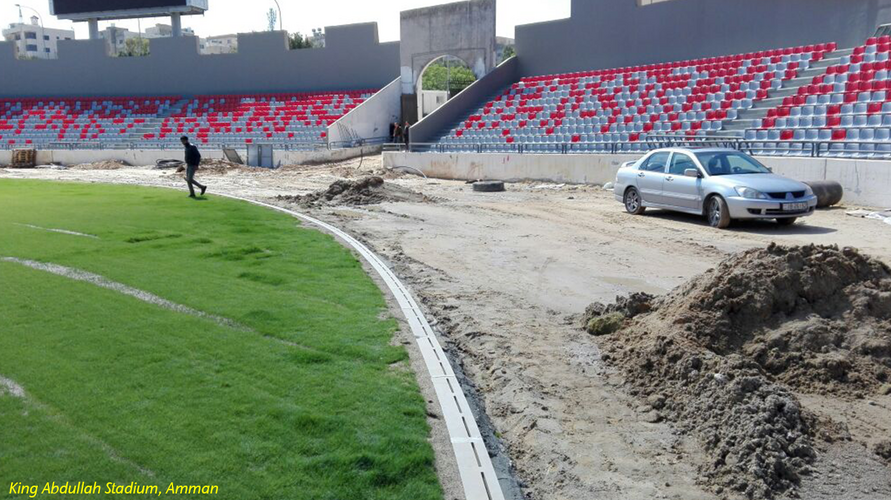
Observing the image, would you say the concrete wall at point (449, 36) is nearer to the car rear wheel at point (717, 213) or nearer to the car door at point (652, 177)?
the car door at point (652, 177)

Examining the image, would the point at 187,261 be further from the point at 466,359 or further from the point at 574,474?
the point at 574,474

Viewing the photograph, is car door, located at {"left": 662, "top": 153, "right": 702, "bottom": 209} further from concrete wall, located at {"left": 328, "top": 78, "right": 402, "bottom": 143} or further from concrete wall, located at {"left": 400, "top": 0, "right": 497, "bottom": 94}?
concrete wall, located at {"left": 328, "top": 78, "right": 402, "bottom": 143}

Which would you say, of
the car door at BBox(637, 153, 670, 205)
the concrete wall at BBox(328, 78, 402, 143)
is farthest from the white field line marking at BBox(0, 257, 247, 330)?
the concrete wall at BBox(328, 78, 402, 143)

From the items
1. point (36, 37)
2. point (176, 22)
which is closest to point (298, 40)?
point (176, 22)

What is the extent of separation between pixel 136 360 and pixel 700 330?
432 cm

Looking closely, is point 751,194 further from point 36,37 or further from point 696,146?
point 36,37

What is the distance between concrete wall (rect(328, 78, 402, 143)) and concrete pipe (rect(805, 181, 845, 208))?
84.8 ft

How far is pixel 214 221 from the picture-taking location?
16.0 metres

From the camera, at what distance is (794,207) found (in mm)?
14148

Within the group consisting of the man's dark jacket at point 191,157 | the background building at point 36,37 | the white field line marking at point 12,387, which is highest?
the background building at point 36,37

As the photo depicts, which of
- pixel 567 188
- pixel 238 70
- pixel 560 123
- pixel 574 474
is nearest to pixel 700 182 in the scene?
pixel 567 188

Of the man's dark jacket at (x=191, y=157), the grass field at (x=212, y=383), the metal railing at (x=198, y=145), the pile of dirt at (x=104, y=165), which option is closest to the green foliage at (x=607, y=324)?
the grass field at (x=212, y=383)

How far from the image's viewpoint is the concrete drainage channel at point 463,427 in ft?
14.4

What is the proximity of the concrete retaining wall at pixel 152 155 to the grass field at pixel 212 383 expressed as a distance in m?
26.5
